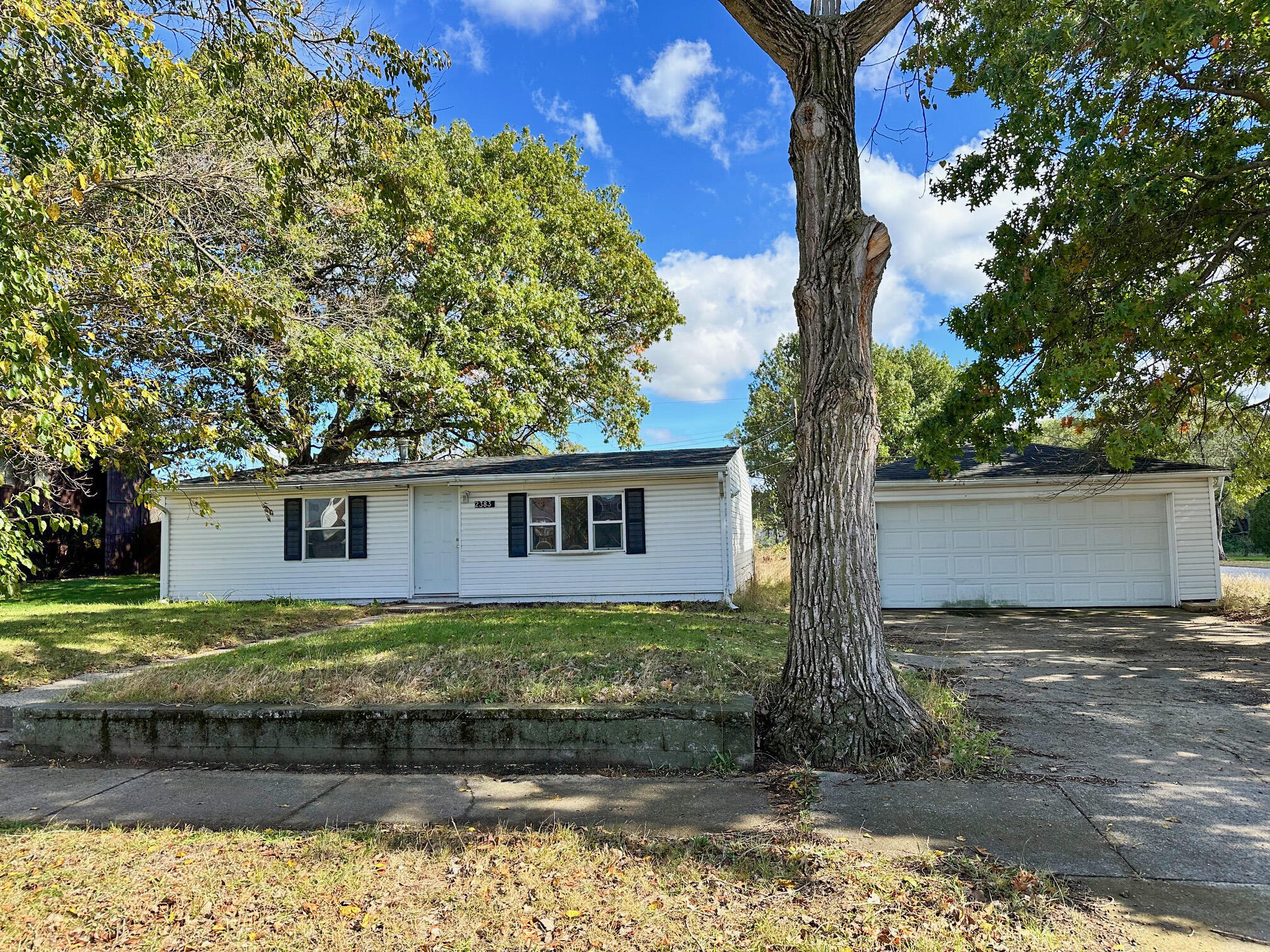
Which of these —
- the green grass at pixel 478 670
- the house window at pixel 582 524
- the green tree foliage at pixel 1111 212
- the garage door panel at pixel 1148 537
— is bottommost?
the green grass at pixel 478 670

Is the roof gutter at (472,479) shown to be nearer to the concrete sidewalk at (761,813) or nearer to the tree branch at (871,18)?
the tree branch at (871,18)

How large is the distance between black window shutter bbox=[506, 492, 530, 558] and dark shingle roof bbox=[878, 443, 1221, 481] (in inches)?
277

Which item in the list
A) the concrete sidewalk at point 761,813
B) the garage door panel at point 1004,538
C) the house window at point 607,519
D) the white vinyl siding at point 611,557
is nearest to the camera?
the concrete sidewalk at point 761,813

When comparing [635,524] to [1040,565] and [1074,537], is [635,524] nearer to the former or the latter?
[1040,565]

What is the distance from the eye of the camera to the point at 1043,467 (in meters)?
13.9

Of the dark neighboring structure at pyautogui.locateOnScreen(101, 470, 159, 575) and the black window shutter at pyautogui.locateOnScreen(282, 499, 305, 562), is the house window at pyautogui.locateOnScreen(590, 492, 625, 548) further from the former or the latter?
the dark neighboring structure at pyautogui.locateOnScreen(101, 470, 159, 575)

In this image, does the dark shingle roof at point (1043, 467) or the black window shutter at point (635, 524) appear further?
the black window shutter at point (635, 524)

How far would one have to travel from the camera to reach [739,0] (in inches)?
206

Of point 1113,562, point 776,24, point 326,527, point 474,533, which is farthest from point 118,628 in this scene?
point 1113,562

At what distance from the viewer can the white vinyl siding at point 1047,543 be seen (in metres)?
13.3

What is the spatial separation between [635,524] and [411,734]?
386 inches

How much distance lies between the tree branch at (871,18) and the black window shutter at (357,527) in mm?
13181

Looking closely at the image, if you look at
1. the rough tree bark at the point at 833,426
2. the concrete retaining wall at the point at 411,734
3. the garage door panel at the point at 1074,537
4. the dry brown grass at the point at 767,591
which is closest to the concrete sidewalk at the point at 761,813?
the concrete retaining wall at the point at 411,734

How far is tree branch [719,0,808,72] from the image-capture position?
5.16m
